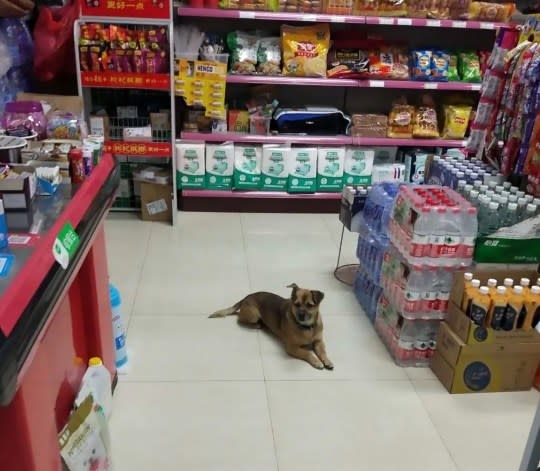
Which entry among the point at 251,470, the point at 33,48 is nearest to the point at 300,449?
the point at 251,470

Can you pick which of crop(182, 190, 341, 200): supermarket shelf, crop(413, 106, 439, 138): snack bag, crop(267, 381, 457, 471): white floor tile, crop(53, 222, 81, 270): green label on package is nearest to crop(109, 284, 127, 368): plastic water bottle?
crop(267, 381, 457, 471): white floor tile

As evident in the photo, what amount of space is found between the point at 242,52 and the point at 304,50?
1.54ft

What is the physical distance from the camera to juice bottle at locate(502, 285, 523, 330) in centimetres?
228

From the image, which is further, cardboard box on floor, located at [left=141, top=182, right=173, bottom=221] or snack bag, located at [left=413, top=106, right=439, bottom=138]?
snack bag, located at [left=413, top=106, right=439, bottom=138]

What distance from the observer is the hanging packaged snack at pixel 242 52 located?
411 centimetres

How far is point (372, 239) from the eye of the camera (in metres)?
2.98

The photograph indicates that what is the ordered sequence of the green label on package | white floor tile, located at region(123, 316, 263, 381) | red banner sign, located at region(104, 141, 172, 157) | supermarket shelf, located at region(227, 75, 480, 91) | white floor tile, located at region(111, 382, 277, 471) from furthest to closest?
supermarket shelf, located at region(227, 75, 480, 91), red banner sign, located at region(104, 141, 172, 157), white floor tile, located at region(123, 316, 263, 381), white floor tile, located at region(111, 382, 277, 471), the green label on package

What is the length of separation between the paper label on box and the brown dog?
1.61m

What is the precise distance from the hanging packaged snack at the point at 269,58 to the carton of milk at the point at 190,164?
29.2 inches

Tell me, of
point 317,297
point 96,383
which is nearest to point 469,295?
point 317,297

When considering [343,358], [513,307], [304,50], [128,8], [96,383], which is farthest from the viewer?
[304,50]

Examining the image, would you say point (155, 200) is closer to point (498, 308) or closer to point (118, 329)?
point (118, 329)

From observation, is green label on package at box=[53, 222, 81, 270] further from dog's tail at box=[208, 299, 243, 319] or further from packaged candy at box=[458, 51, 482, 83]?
packaged candy at box=[458, 51, 482, 83]

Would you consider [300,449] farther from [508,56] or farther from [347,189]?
[508,56]
